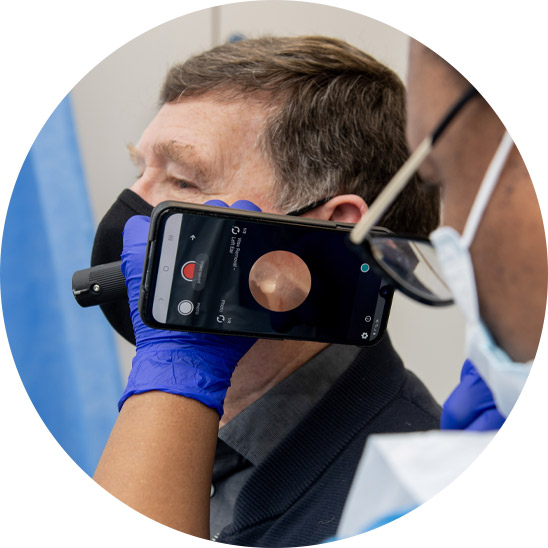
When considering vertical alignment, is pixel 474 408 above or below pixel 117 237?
below

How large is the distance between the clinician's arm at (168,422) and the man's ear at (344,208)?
21 cm

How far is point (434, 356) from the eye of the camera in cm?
90

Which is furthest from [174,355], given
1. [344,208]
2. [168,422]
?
[344,208]

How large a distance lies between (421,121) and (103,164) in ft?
3.18

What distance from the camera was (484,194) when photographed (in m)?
0.54

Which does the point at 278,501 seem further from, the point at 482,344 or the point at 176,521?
the point at 482,344

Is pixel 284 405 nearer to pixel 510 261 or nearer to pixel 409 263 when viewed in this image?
pixel 409 263

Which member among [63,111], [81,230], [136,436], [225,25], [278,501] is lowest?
[278,501]

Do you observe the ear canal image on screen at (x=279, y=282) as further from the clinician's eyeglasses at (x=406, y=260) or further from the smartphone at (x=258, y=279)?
the clinician's eyeglasses at (x=406, y=260)

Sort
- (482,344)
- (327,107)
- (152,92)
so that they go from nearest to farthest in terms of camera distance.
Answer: (482,344) < (327,107) < (152,92)

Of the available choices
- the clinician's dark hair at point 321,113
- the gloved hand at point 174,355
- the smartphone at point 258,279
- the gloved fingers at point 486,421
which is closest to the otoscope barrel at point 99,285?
the gloved hand at point 174,355

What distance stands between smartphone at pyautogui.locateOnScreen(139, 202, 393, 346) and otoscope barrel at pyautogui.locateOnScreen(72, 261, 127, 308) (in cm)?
15

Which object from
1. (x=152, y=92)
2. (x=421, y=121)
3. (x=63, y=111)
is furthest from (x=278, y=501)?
(x=63, y=111)

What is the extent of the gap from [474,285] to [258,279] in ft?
1.10
